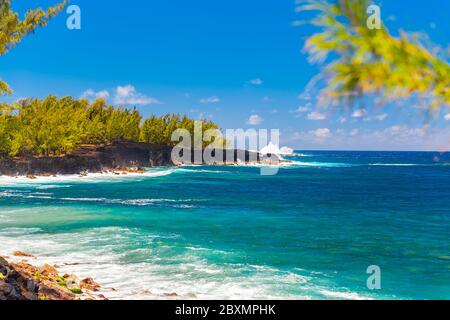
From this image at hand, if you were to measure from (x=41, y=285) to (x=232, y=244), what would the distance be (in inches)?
602

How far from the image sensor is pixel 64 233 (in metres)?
29.2

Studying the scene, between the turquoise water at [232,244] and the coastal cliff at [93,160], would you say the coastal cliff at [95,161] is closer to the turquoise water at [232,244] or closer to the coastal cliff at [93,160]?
the coastal cliff at [93,160]

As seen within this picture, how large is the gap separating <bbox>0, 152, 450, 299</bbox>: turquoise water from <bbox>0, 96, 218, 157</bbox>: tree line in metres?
26.8

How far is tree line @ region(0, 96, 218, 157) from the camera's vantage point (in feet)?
274

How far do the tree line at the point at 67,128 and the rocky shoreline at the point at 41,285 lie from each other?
43.2 m

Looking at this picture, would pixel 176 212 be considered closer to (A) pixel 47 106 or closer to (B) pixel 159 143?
(A) pixel 47 106

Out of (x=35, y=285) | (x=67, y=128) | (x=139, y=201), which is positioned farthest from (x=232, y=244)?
(x=67, y=128)

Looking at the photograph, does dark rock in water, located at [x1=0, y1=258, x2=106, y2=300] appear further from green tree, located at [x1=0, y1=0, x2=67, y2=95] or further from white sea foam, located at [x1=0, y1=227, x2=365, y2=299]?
green tree, located at [x1=0, y1=0, x2=67, y2=95]

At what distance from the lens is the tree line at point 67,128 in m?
83.6

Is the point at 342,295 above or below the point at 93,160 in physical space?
below

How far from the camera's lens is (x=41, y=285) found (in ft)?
48.3

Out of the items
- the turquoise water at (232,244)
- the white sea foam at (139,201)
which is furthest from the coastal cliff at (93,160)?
the white sea foam at (139,201)

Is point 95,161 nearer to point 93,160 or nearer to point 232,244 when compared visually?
point 93,160

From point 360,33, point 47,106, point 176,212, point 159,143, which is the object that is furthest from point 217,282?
point 159,143
